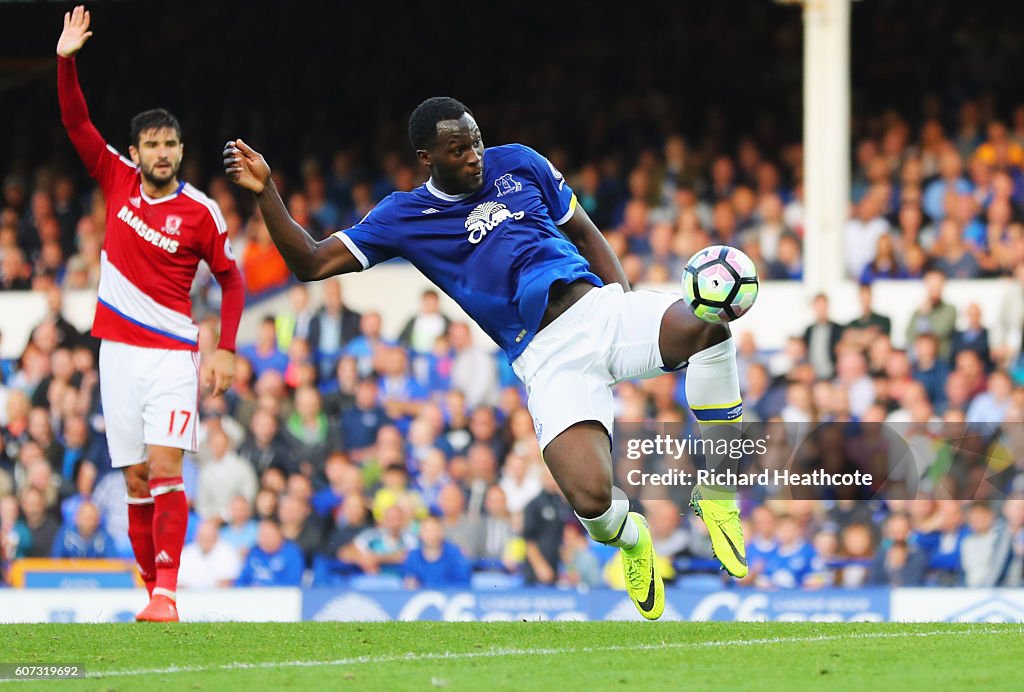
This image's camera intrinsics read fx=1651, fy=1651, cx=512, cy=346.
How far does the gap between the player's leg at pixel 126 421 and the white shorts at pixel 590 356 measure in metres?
2.44

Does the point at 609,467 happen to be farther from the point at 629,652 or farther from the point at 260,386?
the point at 260,386

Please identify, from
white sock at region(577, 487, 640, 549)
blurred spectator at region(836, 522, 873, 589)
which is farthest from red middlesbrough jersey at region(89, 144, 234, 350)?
blurred spectator at region(836, 522, 873, 589)

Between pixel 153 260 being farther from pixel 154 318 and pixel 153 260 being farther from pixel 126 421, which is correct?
pixel 126 421

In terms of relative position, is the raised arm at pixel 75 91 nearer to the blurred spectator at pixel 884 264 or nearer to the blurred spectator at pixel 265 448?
the blurred spectator at pixel 265 448

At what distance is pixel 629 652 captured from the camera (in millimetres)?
7332

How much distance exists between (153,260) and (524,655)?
331 centimetres

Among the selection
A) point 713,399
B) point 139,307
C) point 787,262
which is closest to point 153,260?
point 139,307

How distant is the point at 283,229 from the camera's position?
767cm

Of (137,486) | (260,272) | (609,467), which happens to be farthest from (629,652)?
(260,272)

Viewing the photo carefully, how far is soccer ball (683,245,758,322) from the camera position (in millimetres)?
7242

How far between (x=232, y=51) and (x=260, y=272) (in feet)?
15.5

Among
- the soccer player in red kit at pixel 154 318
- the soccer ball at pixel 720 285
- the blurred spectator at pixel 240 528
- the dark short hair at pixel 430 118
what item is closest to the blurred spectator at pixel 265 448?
the blurred spectator at pixel 240 528

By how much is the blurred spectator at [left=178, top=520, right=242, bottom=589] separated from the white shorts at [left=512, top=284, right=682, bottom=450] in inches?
255

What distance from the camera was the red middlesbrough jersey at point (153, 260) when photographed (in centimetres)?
911
